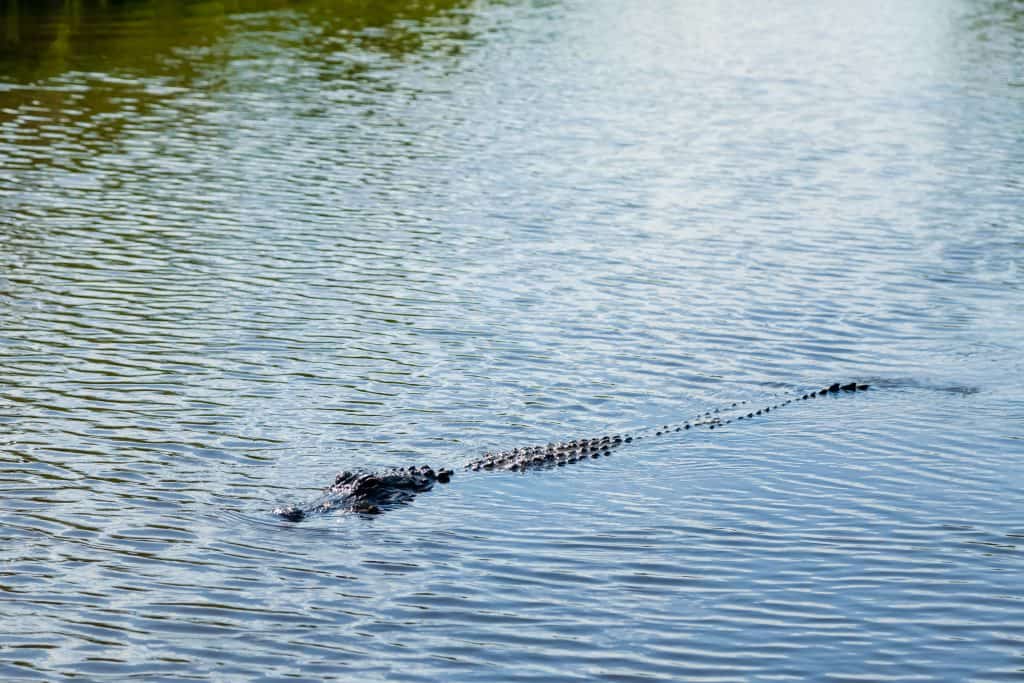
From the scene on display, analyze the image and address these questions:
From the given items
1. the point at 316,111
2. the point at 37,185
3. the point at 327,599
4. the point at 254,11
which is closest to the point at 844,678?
the point at 327,599

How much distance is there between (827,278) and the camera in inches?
880

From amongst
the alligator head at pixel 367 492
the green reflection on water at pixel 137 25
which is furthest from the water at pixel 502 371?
the green reflection on water at pixel 137 25

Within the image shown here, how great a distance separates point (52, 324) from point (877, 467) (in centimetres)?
1081

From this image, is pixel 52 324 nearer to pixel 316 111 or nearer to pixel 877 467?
pixel 877 467

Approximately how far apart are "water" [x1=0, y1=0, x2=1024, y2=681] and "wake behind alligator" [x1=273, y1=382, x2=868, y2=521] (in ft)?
0.61

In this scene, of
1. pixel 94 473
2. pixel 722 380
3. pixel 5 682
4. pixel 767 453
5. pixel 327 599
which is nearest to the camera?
pixel 5 682

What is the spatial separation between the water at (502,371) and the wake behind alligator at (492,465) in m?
0.19

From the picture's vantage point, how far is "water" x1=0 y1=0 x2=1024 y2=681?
11055 millimetres

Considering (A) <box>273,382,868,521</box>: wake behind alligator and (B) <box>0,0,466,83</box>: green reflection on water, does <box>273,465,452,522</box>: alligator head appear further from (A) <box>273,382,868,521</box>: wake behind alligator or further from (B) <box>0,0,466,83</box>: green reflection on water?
(B) <box>0,0,466,83</box>: green reflection on water

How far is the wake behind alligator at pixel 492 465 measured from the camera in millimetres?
12914

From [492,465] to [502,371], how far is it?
363cm

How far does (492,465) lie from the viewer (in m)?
14.1

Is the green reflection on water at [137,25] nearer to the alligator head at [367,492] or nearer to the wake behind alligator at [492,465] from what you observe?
the wake behind alligator at [492,465]

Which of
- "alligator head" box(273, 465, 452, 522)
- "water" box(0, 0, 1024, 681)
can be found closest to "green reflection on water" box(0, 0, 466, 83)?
"water" box(0, 0, 1024, 681)
